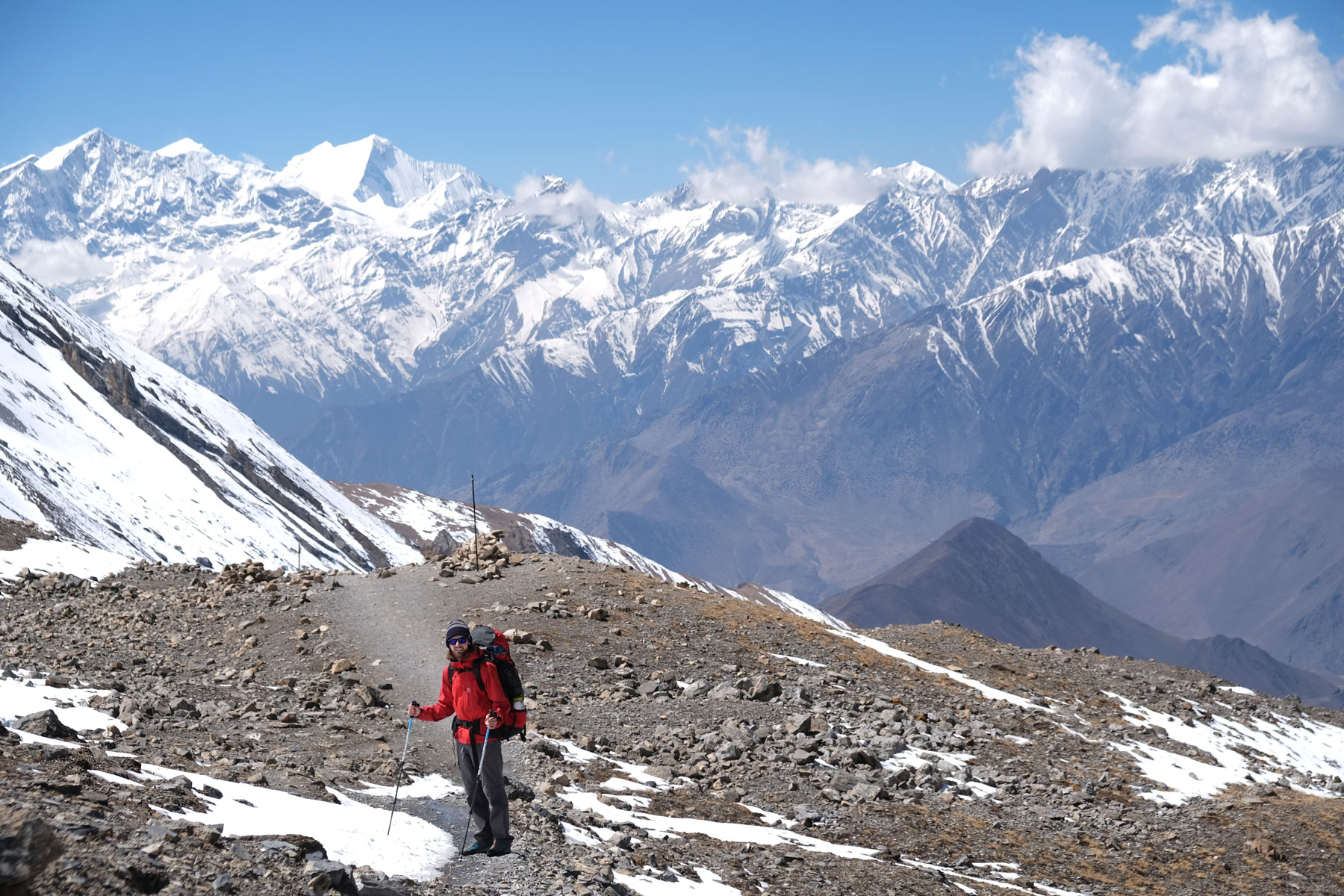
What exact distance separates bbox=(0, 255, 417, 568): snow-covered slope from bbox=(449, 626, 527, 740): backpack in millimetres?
63033

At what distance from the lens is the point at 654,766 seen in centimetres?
2370

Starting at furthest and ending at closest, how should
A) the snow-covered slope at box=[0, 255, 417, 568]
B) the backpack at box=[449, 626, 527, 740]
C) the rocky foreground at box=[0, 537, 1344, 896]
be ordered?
the snow-covered slope at box=[0, 255, 417, 568] < the backpack at box=[449, 626, 527, 740] < the rocky foreground at box=[0, 537, 1344, 896]

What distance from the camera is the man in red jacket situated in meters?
15.4

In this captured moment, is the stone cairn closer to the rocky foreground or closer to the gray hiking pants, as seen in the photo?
the rocky foreground

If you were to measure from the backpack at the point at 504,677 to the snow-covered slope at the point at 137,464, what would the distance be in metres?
63.0

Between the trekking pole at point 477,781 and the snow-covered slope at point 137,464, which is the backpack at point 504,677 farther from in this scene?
the snow-covered slope at point 137,464

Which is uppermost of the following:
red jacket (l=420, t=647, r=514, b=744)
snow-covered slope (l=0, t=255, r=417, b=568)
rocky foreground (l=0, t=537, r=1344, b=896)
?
snow-covered slope (l=0, t=255, r=417, b=568)

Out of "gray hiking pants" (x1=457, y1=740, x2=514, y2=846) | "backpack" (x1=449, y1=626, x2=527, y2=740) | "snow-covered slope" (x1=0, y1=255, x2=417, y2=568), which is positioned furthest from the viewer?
"snow-covered slope" (x1=0, y1=255, x2=417, y2=568)

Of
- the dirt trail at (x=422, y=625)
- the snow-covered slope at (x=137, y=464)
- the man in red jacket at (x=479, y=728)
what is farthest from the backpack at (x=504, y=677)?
the snow-covered slope at (x=137, y=464)

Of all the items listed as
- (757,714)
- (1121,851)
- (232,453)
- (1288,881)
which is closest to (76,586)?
(757,714)

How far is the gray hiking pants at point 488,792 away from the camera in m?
15.4

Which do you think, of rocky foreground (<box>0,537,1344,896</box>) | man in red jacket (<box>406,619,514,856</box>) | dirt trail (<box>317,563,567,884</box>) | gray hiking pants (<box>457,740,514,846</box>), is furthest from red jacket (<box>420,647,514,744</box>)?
dirt trail (<box>317,563,567,884</box>)

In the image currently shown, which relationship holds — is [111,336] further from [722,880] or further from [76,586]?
[722,880]

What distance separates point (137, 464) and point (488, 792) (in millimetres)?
107162
